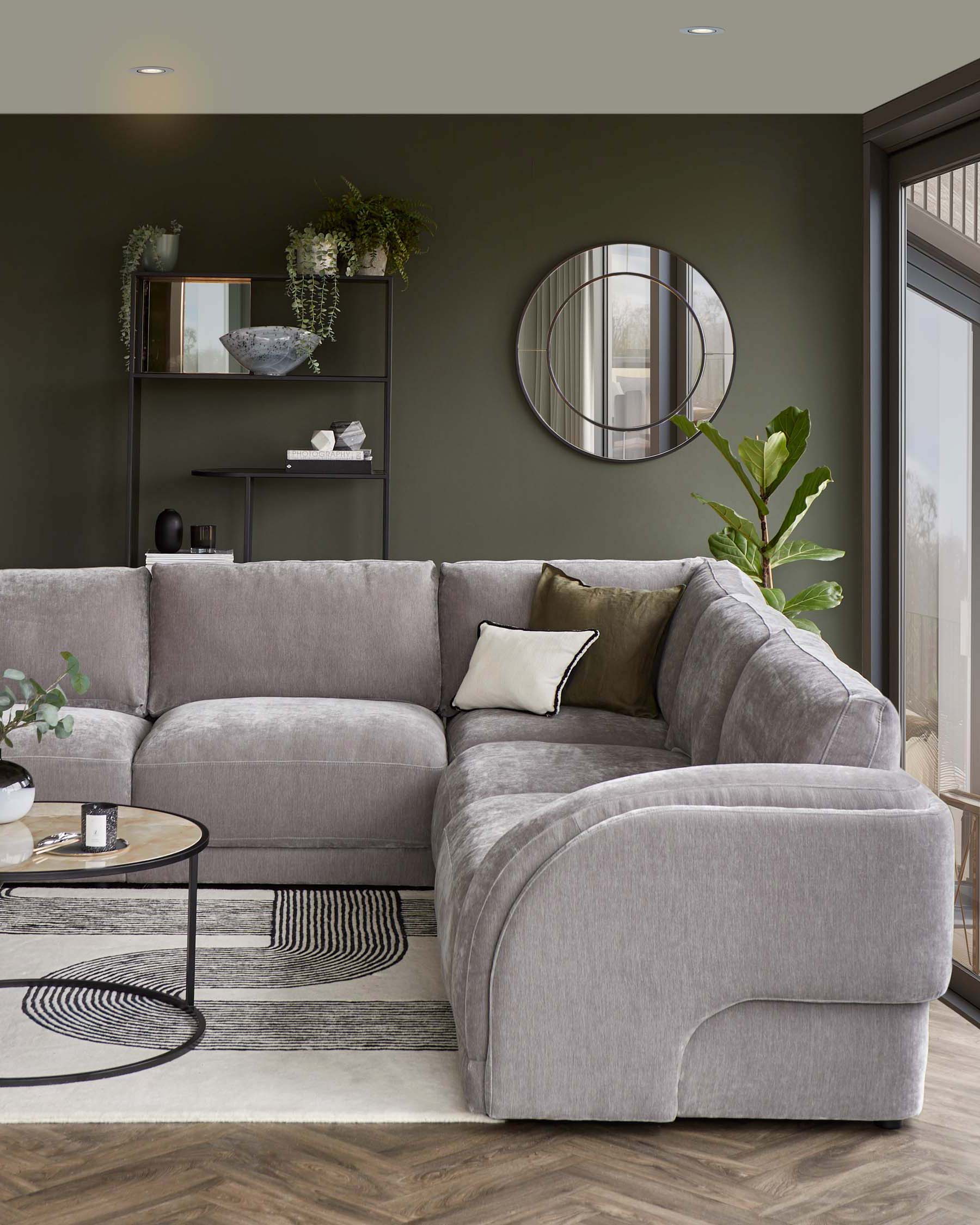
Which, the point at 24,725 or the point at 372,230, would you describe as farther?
the point at 372,230

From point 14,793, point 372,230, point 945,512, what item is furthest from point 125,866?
point 372,230

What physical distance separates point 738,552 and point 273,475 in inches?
70.8

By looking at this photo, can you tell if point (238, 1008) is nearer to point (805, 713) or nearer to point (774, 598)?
point (805, 713)

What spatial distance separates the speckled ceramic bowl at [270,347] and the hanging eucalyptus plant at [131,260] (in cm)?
46

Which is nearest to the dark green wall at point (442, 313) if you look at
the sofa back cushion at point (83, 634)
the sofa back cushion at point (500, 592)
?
the sofa back cushion at point (500, 592)

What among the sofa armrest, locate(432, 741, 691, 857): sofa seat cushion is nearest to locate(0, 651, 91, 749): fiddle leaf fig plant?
locate(432, 741, 691, 857): sofa seat cushion

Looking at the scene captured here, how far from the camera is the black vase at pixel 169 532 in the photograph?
4867mm

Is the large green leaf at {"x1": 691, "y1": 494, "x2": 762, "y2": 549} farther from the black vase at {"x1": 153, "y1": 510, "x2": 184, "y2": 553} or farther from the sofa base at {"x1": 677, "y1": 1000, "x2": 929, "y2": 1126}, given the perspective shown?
the sofa base at {"x1": 677, "y1": 1000, "x2": 929, "y2": 1126}

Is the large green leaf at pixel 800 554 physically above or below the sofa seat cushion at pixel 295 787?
above

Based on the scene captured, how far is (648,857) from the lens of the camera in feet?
6.59

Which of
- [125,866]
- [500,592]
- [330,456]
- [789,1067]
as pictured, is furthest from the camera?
[330,456]

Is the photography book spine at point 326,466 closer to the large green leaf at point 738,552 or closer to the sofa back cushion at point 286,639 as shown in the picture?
the sofa back cushion at point 286,639

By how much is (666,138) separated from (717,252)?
0.51m


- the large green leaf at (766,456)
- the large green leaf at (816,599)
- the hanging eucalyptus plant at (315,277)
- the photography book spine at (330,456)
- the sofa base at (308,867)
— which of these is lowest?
the sofa base at (308,867)
